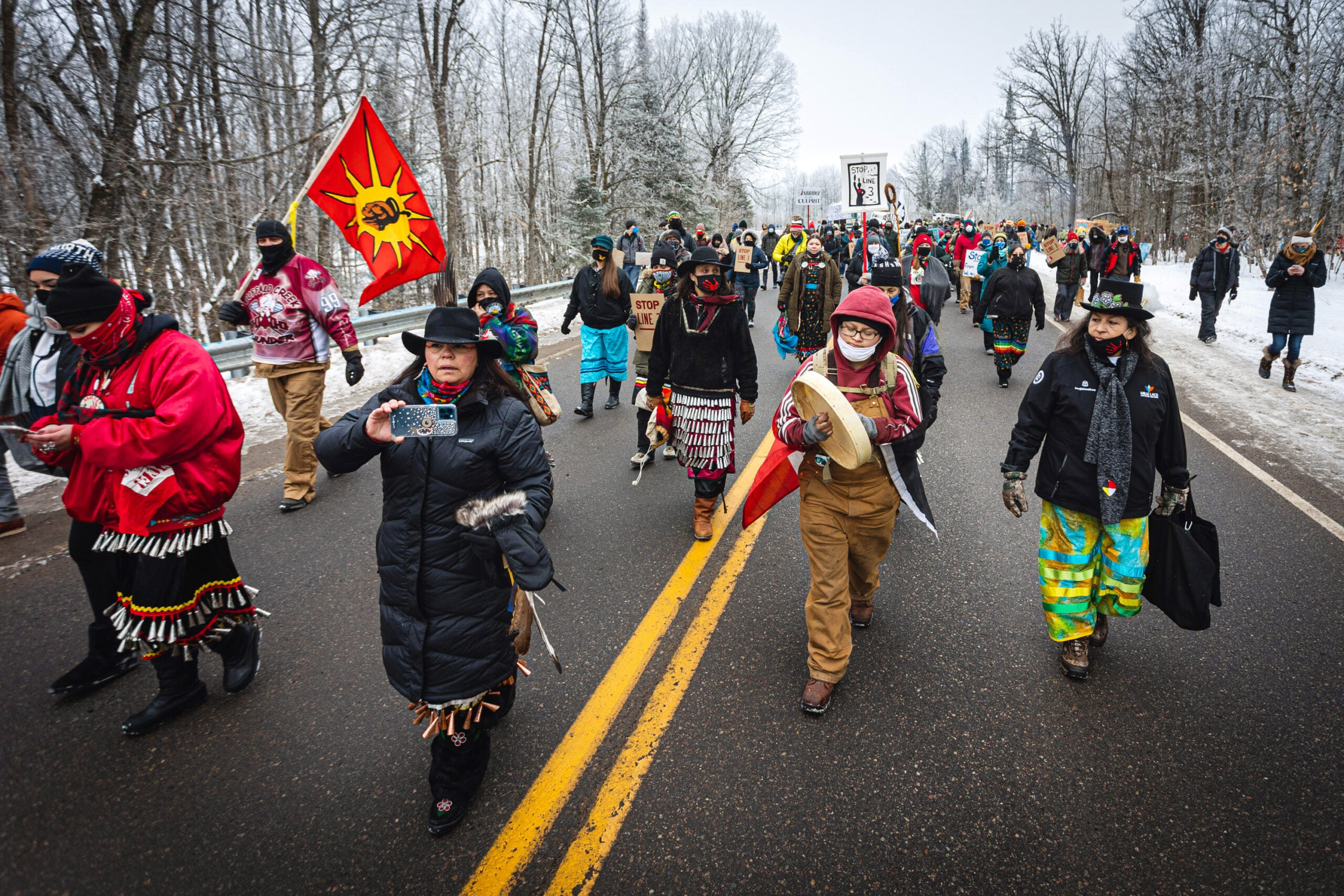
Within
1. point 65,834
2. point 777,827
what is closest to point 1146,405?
point 777,827

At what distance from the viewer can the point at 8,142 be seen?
8.12 meters

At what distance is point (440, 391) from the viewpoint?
2.46 metres

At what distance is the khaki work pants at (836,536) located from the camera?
10.3ft

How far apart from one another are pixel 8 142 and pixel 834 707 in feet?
36.9

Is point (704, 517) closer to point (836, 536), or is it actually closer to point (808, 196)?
point (836, 536)

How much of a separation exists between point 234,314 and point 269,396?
4007 millimetres

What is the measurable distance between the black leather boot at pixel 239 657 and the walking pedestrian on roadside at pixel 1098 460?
3868 mm

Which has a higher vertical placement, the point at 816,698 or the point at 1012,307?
the point at 1012,307

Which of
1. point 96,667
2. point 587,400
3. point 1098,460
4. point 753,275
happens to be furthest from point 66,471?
point 753,275

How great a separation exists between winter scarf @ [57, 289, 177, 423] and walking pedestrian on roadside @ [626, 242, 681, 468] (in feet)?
11.1

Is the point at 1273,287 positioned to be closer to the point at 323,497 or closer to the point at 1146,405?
the point at 1146,405

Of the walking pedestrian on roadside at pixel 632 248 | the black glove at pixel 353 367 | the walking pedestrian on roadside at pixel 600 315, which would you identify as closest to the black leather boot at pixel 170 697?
the black glove at pixel 353 367

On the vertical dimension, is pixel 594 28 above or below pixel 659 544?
above

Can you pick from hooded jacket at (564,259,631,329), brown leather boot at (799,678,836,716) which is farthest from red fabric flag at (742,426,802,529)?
hooded jacket at (564,259,631,329)
